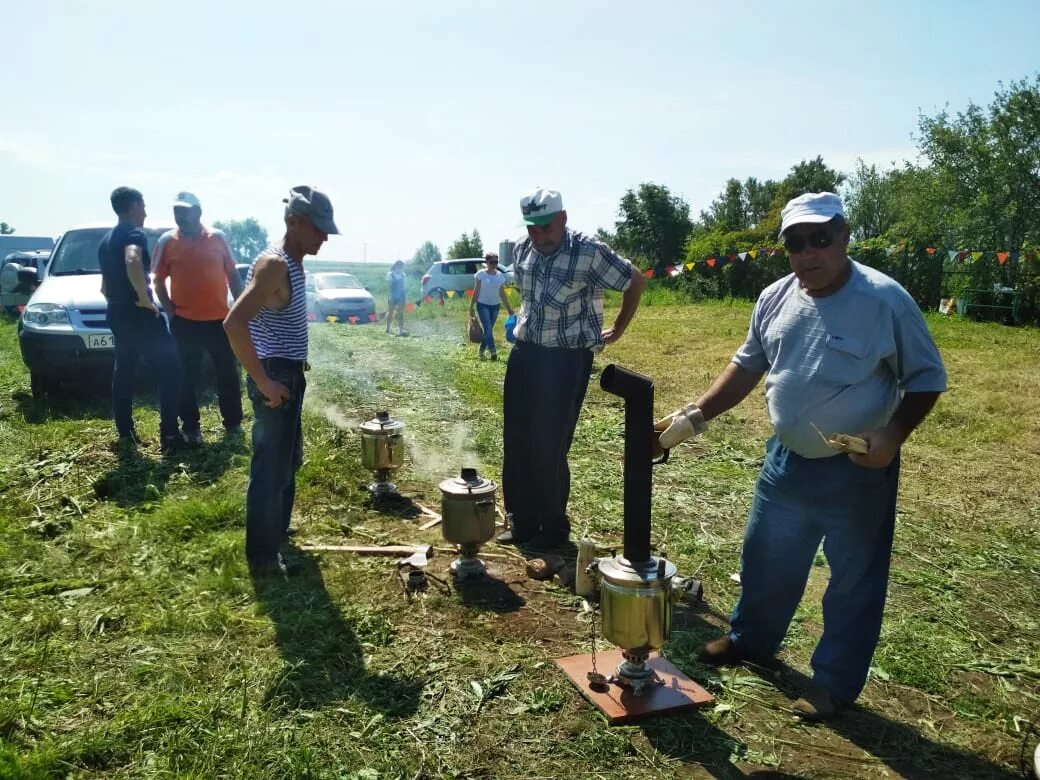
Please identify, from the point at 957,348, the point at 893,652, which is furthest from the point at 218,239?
the point at 957,348

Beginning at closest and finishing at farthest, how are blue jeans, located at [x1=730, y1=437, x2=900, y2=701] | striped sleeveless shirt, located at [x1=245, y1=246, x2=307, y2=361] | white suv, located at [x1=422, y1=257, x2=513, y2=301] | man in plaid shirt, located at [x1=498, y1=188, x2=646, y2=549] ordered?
blue jeans, located at [x1=730, y1=437, x2=900, y2=701] → striped sleeveless shirt, located at [x1=245, y1=246, x2=307, y2=361] → man in plaid shirt, located at [x1=498, y1=188, x2=646, y2=549] → white suv, located at [x1=422, y1=257, x2=513, y2=301]

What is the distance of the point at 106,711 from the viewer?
290 centimetres

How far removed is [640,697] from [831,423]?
1.33 metres

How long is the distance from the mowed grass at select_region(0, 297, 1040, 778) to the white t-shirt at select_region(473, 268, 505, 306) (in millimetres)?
6126

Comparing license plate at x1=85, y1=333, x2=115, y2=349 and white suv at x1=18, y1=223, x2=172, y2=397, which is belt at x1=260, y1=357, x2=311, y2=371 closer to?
white suv at x1=18, y1=223, x2=172, y2=397

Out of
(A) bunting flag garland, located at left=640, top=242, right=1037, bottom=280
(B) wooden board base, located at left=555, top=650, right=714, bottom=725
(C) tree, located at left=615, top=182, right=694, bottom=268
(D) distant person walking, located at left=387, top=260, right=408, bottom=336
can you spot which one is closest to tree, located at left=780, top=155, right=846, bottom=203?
(C) tree, located at left=615, top=182, right=694, bottom=268

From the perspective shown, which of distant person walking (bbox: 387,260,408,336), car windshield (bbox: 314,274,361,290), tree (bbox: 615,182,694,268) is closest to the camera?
distant person walking (bbox: 387,260,408,336)

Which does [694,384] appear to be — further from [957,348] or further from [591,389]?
[957,348]

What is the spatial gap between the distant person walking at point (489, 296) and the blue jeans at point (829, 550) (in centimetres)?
950

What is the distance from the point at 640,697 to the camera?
9.97 ft

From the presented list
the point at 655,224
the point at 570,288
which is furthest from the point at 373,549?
the point at 655,224

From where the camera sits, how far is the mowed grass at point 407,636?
2746mm

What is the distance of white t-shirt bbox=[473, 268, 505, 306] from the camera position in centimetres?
1277

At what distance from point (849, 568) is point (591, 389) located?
7.39 metres
